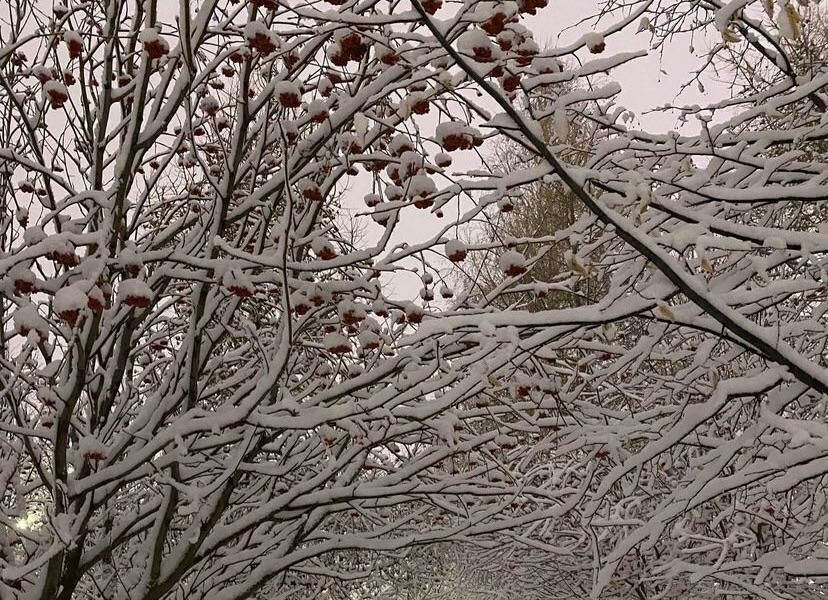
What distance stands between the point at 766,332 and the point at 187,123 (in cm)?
238

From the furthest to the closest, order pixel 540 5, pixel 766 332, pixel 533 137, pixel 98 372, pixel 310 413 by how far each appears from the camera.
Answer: pixel 98 372
pixel 310 413
pixel 540 5
pixel 766 332
pixel 533 137

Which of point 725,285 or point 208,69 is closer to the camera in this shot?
point 725,285

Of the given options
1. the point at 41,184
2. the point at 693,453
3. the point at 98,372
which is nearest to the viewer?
the point at 98,372


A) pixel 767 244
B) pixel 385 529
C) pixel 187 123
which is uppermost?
pixel 187 123

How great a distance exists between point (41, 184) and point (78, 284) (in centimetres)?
188

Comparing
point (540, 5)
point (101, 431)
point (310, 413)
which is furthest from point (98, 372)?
point (540, 5)

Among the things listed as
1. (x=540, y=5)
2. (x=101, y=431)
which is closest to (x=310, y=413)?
(x=101, y=431)

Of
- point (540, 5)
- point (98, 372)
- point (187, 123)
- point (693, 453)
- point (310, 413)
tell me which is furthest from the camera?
point (693, 453)

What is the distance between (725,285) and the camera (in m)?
2.64

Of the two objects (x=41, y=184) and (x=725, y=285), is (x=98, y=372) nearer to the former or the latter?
(x=41, y=184)

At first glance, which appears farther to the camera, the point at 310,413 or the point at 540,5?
the point at 310,413

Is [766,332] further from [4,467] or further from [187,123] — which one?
[4,467]

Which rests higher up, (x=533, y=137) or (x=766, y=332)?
(x=533, y=137)

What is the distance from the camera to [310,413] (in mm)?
2883
